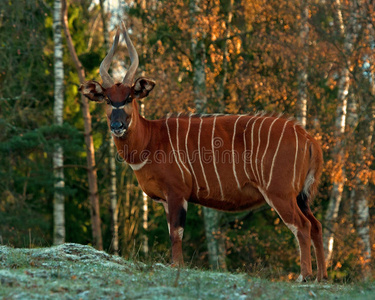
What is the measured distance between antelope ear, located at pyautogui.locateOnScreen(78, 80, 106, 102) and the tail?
2778 mm

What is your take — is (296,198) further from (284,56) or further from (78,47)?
(78,47)

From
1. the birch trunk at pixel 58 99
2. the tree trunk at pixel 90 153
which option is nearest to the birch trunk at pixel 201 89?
the tree trunk at pixel 90 153

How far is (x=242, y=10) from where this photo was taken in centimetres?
1828

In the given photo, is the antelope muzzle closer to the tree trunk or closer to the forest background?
the forest background

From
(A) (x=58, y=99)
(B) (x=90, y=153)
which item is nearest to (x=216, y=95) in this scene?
(B) (x=90, y=153)

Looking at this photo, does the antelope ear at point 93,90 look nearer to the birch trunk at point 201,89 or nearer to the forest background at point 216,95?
the forest background at point 216,95

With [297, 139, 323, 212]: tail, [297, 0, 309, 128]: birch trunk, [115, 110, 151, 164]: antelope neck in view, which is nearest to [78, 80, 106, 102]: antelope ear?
[115, 110, 151, 164]: antelope neck

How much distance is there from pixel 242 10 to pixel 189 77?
2470mm

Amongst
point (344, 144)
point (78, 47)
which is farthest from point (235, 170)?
point (78, 47)

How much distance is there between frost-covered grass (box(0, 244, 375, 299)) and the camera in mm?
5324

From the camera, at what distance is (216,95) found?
57.5 ft

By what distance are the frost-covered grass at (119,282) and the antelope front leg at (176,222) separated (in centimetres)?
68

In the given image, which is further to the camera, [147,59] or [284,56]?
[147,59]

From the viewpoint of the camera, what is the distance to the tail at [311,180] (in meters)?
8.11
